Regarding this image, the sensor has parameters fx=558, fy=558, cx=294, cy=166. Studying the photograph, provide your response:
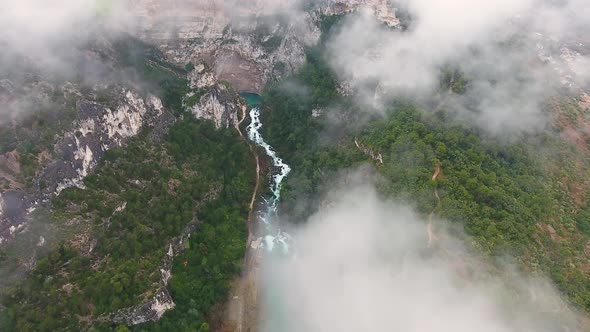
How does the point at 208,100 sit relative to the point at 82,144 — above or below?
below

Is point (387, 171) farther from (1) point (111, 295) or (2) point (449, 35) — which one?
(1) point (111, 295)

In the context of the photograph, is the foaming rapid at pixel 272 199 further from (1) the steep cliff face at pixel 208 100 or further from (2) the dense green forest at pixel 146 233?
(1) the steep cliff face at pixel 208 100

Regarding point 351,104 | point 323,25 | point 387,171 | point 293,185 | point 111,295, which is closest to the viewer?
point 111,295

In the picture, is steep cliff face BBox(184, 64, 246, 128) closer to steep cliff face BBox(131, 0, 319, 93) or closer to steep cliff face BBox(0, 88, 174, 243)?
steep cliff face BBox(131, 0, 319, 93)

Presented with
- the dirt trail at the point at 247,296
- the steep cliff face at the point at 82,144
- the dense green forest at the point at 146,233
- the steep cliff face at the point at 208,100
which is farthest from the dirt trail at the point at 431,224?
the steep cliff face at the point at 82,144

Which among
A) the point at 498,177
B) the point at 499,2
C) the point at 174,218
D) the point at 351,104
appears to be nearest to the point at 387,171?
the point at 498,177

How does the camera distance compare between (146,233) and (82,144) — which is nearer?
(82,144)

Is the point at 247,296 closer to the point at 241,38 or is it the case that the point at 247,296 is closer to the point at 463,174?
the point at 463,174

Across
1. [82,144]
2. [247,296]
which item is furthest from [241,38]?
[247,296]
